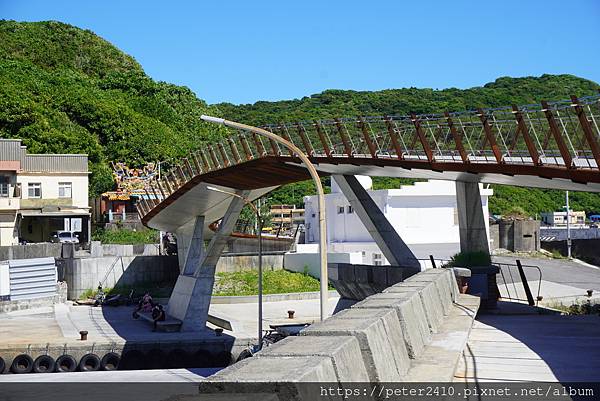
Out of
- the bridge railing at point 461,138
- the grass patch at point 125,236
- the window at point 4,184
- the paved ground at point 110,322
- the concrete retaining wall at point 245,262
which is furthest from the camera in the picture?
the grass patch at point 125,236

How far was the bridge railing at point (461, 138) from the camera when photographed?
16.2 m

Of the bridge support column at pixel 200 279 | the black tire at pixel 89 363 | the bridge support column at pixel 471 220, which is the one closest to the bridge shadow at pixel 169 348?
the black tire at pixel 89 363

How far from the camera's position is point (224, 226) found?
130 ft

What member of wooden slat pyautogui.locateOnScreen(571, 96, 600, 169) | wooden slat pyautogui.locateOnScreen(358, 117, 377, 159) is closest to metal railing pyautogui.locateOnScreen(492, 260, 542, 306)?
wooden slat pyautogui.locateOnScreen(358, 117, 377, 159)

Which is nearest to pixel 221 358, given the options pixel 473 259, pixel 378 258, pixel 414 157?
pixel 414 157

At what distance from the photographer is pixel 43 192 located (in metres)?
68.7

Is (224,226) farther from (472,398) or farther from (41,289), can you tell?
(472,398)

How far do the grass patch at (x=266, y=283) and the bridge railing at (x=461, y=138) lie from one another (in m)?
20.7

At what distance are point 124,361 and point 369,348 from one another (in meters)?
31.4

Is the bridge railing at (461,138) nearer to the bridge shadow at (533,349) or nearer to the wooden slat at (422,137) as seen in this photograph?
the wooden slat at (422,137)

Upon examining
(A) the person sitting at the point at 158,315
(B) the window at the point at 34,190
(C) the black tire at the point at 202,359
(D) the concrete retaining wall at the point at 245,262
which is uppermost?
(B) the window at the point at 34,190

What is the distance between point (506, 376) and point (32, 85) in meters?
86.9

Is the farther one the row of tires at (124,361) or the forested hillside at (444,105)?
the forested hillside at (444,105)

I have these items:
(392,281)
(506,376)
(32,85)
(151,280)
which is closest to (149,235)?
(151,280)
